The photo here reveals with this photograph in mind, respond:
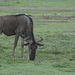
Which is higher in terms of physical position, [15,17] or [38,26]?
[15,17]

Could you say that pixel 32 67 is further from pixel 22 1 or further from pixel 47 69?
pixel 22 1

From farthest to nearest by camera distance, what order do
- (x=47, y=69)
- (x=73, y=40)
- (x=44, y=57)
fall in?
(x=73, y=40), (x=44, y=57), (x=47, y=69)

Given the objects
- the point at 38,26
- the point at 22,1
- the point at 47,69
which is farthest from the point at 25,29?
the point at 22,1

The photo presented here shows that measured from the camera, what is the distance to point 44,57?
12188 millimetres

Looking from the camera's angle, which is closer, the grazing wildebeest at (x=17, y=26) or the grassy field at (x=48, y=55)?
the grassy field at (x=48, y=55)

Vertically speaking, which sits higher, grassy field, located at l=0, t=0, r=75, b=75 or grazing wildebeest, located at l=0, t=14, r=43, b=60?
grazing wildebeest, located at l=0, t=14, r=43, b=60

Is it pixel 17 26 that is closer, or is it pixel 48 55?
pixel 17 26

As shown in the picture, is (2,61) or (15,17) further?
(15,17)

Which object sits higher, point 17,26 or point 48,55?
point 17,26

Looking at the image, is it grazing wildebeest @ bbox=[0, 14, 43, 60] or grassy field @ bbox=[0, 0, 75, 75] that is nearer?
grassy field @ bbox=[0, 0, 75, 75]

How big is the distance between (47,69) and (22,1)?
29064mm

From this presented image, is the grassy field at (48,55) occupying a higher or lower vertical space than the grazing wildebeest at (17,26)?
lower

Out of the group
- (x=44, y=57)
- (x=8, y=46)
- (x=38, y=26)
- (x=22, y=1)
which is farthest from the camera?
(x=22, y=1)

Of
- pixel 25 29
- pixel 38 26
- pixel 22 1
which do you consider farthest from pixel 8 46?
pixel 22 1
